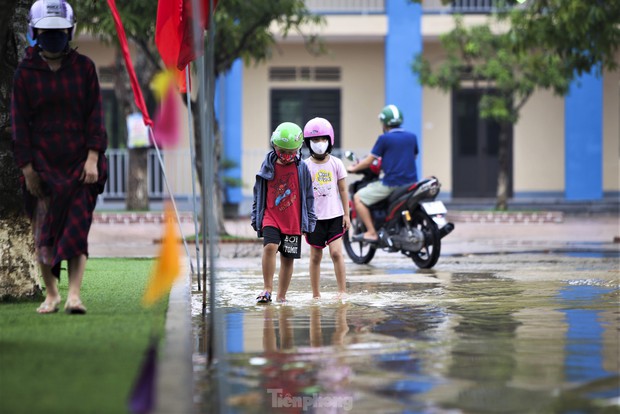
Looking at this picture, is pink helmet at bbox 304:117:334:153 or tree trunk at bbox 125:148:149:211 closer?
pink helmet at bbox 304:117:334:153

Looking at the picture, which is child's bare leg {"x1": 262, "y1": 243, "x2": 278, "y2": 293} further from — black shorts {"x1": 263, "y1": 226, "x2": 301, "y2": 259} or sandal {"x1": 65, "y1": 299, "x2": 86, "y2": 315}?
sandal {"x1": 65, "y1": 299, "x2": 86, "y2": 315}

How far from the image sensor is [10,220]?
852 cm

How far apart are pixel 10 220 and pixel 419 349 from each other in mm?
3391

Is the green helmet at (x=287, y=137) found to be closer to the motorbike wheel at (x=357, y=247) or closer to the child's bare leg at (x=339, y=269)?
the child's bare leg at (x=339, y=269)

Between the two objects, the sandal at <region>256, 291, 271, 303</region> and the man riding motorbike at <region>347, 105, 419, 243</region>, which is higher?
the man riding motorbike at <region>347, 105, 419, 243</region>

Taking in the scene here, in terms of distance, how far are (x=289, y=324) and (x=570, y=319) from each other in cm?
183

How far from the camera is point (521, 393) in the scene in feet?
17.3

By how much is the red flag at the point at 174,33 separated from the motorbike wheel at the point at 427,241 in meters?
3.74

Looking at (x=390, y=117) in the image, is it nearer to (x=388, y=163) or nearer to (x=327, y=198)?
Answer: (x=388, y=163)

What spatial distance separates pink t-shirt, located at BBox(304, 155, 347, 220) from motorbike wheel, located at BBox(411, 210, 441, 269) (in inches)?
113

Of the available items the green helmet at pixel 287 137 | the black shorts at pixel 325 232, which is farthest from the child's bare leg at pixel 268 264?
the green helmet at pixel 287 137

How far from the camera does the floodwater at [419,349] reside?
17.0ft

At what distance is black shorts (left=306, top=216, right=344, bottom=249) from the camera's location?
9883mm

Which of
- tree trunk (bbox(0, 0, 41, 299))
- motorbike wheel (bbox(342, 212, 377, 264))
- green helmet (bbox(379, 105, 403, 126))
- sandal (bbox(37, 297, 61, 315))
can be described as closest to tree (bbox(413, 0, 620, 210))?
green helmet (bbox(379, 105, 403, 126))
